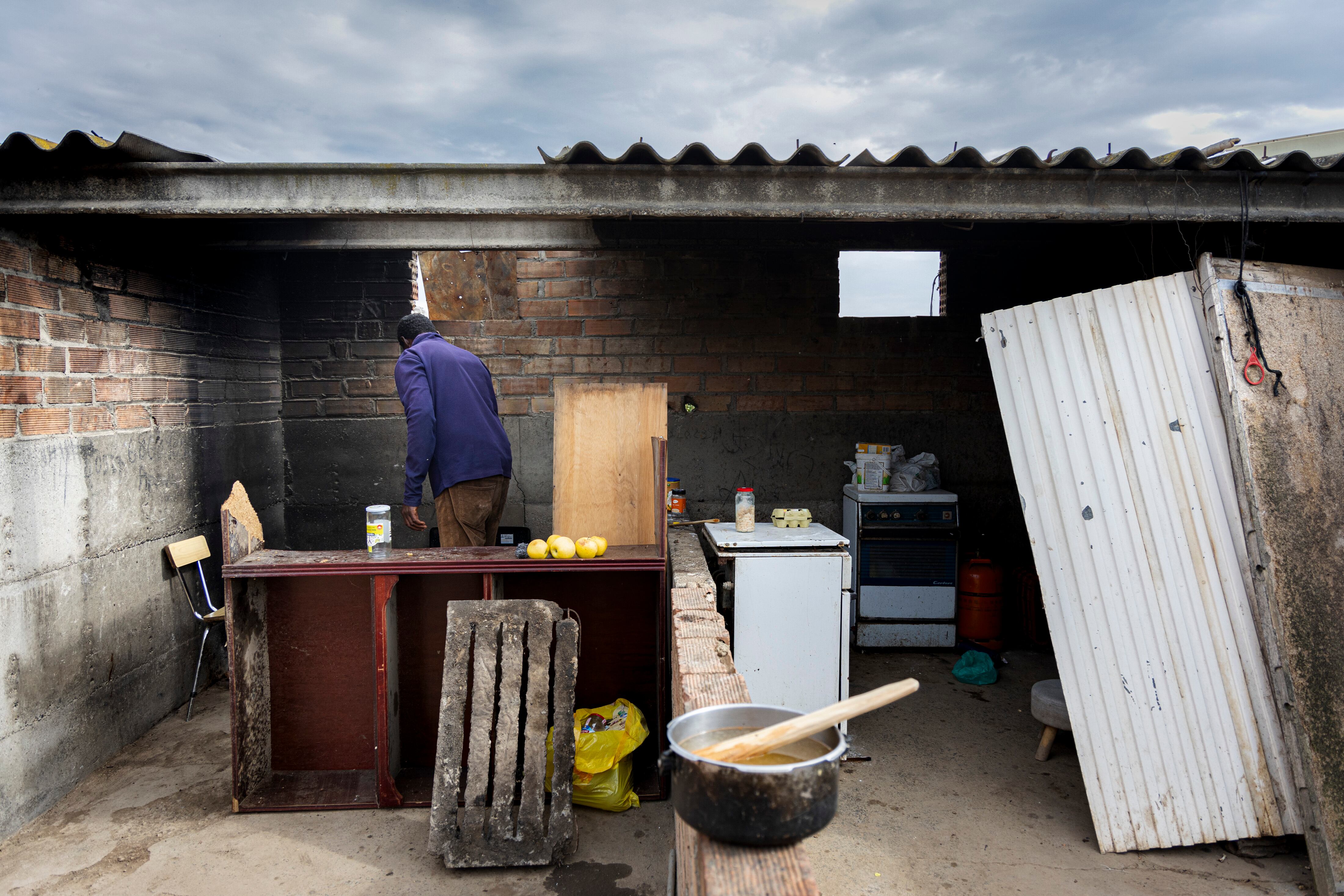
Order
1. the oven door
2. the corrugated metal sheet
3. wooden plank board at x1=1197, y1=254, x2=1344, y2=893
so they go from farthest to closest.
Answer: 1. the oven door
2. the corrugated metal sheet
3. wooden plank board at x1=1197, y1=254, x2=1344, y2=893

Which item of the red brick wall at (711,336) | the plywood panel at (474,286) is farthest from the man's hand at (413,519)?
the plywood panel at (474,286)

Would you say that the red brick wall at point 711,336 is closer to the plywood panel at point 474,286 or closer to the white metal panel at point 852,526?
the plywood panel at point 474,286

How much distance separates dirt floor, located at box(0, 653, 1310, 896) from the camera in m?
2.99

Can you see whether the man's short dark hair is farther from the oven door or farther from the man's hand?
→ the oven door

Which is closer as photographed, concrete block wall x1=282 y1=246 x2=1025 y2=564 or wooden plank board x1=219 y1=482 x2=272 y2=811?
wooden plank board x1=219 y1=482 x2=272 y2=811

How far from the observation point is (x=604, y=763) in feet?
11.4

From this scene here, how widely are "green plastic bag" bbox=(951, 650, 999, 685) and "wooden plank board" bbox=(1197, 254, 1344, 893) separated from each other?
214cm

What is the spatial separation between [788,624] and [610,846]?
1469mm

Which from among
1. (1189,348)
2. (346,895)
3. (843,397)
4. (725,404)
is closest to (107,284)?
(346,895)

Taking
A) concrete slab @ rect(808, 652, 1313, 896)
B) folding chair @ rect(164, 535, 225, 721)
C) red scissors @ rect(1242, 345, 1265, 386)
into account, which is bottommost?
concrete slab @ rect(808, 652, 1313, 896)

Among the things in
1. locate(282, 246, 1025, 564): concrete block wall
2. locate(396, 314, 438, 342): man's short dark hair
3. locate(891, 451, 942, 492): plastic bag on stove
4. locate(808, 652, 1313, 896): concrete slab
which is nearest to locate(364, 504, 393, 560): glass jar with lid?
locate(396, 314, 438, 342): man's short dark hair

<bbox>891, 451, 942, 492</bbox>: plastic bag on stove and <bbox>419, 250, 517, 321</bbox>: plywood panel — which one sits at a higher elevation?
<bbox>419, 250, 517, 321</bbox>: plywood panel

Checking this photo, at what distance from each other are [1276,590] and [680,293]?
13.7 ft

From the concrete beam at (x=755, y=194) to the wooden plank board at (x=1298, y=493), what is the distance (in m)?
0.48
